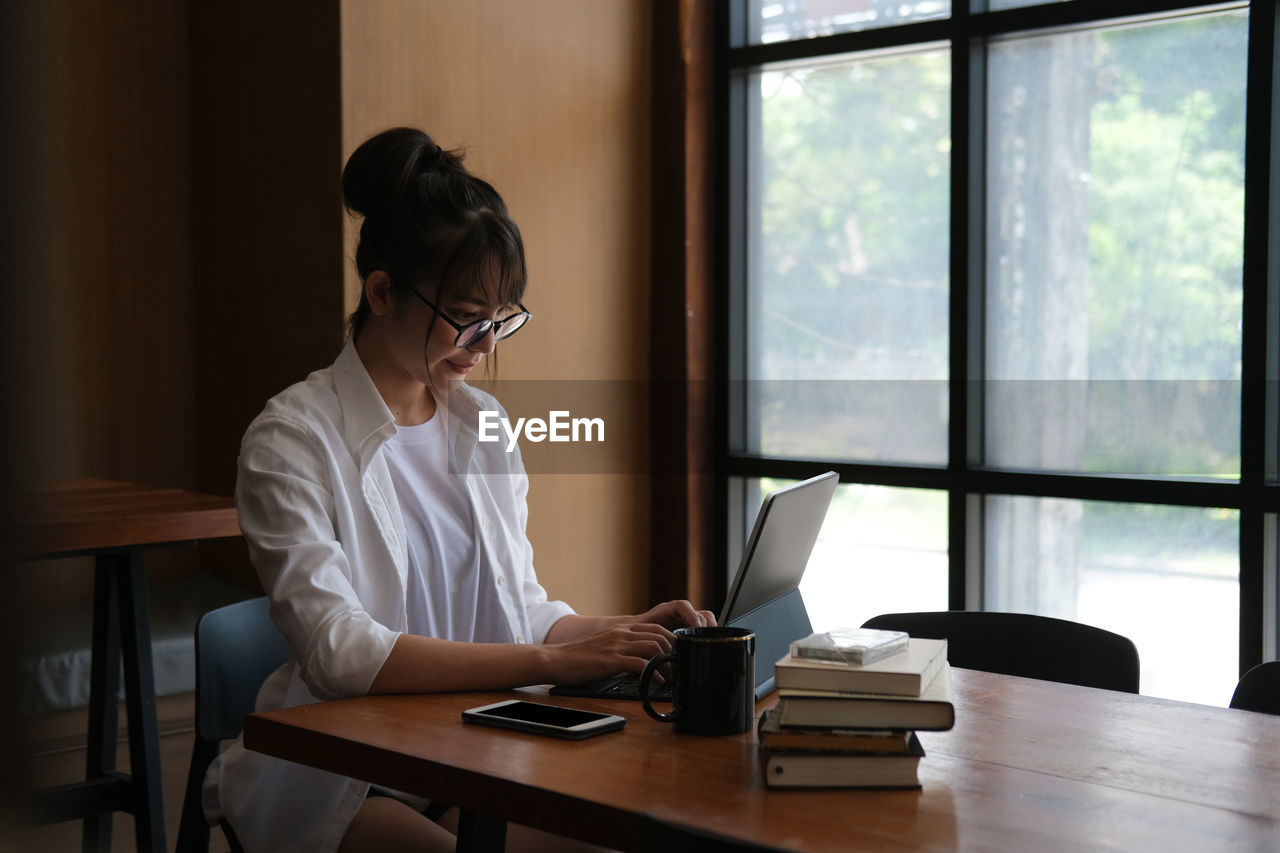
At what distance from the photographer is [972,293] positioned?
11.0ft

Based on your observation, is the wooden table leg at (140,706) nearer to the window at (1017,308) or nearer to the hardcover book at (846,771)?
the hardcover book at (846,771)

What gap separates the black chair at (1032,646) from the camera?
1.78 metres

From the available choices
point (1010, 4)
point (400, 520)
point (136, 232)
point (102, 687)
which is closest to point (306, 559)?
point (400, 520)

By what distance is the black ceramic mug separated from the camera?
1.28 metres

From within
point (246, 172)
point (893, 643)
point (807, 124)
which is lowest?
point (893, 643)

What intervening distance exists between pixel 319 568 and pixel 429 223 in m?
0.52

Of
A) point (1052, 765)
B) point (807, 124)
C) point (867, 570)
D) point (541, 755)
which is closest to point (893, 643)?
point (1052, 765)

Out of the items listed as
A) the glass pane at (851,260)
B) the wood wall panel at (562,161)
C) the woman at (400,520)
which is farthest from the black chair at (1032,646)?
the wood wall panel at (562,161)

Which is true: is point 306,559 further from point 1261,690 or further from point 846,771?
point 1261,690

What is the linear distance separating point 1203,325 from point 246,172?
8.36 feet

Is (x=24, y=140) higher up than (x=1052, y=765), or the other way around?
(x=24, y=140)

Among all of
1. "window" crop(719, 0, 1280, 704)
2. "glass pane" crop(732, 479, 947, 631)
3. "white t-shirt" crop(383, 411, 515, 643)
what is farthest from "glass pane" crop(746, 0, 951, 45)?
"white t-shirt" crop(383, 411, 515, 643)

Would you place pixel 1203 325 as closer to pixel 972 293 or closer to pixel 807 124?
pixel 972 293

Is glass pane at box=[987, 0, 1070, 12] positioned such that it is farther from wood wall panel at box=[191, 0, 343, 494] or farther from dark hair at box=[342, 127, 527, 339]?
dark hair at box=[342, 127, 527, 339]
